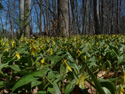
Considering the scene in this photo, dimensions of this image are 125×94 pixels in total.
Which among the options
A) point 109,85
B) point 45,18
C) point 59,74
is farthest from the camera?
point 45,18

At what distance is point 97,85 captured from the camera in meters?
0.79

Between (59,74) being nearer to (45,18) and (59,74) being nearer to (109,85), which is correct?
(109,85)

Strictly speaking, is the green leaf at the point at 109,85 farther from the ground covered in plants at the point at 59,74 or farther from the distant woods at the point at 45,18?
the distant woods at the point at 45,18

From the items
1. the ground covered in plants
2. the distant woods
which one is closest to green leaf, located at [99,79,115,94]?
the ground covered in plants

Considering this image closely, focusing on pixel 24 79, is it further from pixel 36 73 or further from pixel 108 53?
pixel 108 53

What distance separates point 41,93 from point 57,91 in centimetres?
23

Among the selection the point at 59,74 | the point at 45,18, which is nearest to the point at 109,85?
the point at 59,74

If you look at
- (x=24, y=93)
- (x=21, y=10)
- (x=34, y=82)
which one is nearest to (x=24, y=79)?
(x=34, y=82)

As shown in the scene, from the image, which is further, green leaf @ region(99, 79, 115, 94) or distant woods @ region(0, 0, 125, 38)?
distant woods @ region(0, 0, 125, 38)

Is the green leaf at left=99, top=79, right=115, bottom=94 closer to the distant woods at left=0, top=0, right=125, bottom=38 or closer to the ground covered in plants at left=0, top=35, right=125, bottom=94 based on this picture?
the ground covered in plants at left=0, top=35, right=125, bottom=94

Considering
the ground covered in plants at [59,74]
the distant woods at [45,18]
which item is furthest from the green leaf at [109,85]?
the distant woods at [45,18]

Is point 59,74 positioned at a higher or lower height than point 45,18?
lower

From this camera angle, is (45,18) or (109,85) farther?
(45,18)

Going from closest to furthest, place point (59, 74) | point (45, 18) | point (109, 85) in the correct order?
point (109, 85) < point (59, 74) < point (45, 18)
